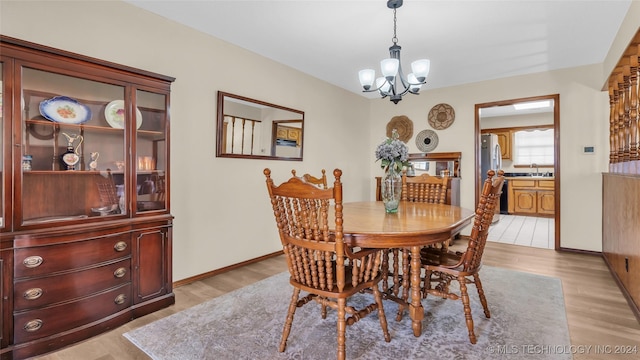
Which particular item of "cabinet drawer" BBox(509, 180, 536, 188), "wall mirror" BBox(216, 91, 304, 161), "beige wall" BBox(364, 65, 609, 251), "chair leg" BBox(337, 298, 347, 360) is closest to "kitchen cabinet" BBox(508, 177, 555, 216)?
"cabinet drawer" BBox(509, 180, 536, 188)

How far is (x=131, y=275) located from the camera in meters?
2.18

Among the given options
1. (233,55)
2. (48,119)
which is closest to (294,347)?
(48,119)

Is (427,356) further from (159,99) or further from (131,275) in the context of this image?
(159,99)

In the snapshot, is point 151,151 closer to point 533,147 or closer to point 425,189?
point 425,189

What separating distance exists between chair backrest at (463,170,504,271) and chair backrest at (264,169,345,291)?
2.74ft

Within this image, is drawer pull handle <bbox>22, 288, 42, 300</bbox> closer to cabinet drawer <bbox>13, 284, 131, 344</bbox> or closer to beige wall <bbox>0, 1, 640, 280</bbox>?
cabinet drawer <bbox>13, 284, 131, 344</bbox>

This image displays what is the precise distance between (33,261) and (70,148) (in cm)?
71

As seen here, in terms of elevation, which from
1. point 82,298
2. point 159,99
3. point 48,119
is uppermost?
point 159,99

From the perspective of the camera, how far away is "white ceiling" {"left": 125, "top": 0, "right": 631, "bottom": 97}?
8.18 ft

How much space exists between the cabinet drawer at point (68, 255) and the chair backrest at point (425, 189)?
242 cm

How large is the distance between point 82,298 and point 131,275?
30 cm

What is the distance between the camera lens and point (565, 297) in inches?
98.8

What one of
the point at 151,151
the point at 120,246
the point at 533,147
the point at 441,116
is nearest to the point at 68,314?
the point at 120,246

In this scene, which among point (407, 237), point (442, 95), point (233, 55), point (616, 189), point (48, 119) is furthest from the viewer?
point (442, 95)
